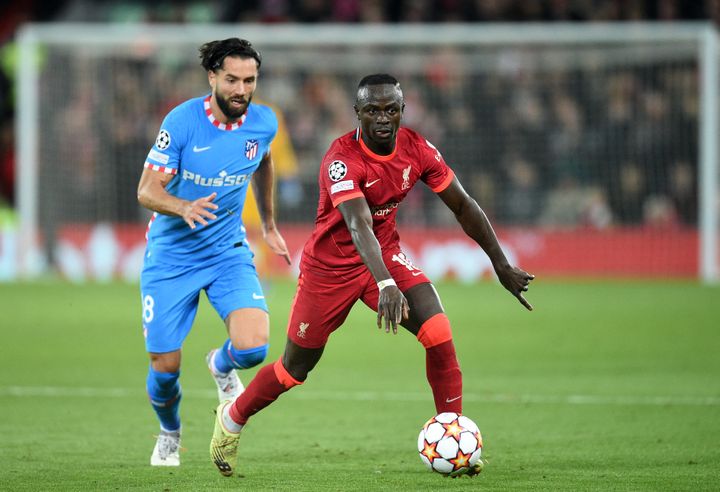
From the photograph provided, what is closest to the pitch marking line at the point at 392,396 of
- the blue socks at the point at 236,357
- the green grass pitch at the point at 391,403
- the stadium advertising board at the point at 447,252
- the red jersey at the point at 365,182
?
the green grass pitch at the point at 391,403

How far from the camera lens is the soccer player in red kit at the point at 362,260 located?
6336 mm

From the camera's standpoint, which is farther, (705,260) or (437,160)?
(705,260)

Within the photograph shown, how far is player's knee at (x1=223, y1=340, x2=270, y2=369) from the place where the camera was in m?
6.88

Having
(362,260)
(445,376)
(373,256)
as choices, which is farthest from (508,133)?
(373,256)

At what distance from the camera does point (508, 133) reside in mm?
21984

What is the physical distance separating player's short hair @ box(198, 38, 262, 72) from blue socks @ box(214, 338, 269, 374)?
1608 millimetres

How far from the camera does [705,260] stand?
65.5 feet

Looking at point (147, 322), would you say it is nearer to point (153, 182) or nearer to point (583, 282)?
point (153, 182)

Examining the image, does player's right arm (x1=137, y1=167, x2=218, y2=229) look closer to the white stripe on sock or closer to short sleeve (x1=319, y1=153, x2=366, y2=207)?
short sleeve (x1=319, y1=153, x2=366, y2=207)

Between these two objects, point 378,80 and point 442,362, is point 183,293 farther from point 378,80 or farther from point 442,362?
point 378,80

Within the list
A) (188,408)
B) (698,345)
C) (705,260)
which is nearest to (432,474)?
(188,408)

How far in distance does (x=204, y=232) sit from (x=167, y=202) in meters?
0.47

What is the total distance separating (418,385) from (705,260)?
35.4ft

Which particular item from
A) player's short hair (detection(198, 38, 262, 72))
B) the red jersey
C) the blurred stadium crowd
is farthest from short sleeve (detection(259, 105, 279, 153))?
the blurred stadium crowd
